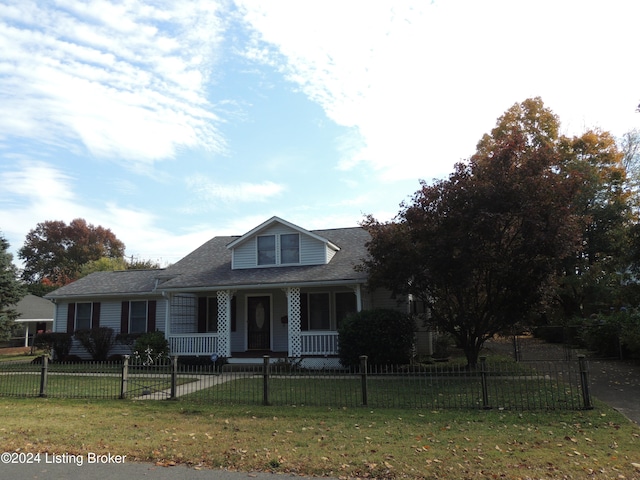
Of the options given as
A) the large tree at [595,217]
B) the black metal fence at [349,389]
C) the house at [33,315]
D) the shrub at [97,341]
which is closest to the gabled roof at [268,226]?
the black metal fence at [349,389]

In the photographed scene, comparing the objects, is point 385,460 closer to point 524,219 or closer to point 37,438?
point 37,438

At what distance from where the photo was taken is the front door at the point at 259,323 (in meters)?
20.4

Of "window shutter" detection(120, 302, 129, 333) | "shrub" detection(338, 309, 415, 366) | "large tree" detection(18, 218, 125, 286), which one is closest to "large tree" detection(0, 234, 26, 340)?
"window shutter" detection(120, 302, 129, 333)

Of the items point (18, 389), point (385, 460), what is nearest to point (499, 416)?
point (385, 460)

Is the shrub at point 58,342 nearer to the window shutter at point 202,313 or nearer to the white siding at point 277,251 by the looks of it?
the window shutter at point 202,313

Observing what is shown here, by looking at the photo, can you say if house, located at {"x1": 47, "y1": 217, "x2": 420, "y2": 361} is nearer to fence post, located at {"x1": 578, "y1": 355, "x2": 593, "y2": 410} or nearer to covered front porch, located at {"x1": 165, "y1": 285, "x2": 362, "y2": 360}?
covered front porch, located at {"x1": 165, "y1": 285, "x2": 362, "y2": 360}

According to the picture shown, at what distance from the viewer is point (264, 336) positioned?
20.4 meters

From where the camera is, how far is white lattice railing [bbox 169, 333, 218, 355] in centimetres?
1934

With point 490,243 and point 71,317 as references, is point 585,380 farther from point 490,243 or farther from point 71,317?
point 71,317

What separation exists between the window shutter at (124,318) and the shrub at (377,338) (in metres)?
11.3

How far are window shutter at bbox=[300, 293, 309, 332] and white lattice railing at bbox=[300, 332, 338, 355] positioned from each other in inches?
62.5

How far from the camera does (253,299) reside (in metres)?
20.7

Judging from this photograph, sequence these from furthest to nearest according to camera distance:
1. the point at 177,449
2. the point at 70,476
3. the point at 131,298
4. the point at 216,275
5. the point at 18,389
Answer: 1. the point at 131,298
2. the point at 216,275
3. the point at 18,389
4. the point at 177,449
5. the point at 70,476

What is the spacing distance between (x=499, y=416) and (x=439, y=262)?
5689 millimetres
